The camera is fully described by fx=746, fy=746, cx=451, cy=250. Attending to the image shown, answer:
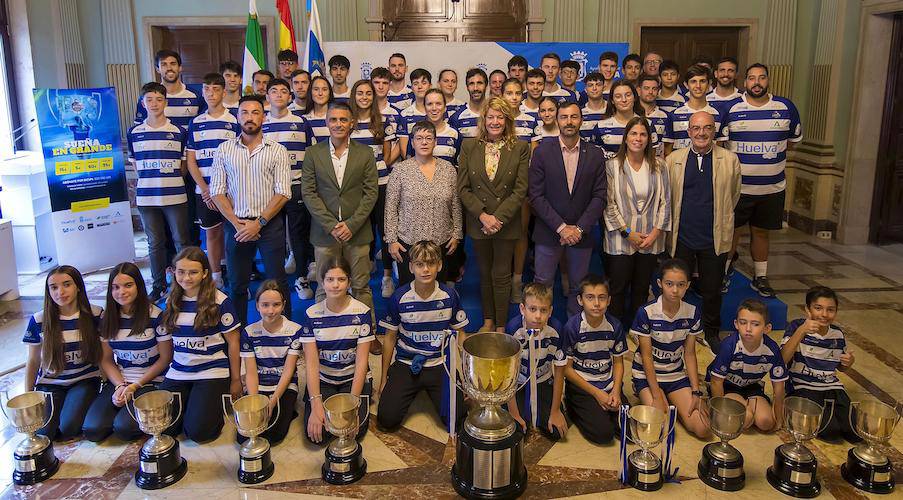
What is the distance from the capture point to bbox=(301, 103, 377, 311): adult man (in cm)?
437

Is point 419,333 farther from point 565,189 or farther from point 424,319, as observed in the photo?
point 565,189

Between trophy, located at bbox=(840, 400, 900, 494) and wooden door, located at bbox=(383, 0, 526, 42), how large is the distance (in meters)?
6.45

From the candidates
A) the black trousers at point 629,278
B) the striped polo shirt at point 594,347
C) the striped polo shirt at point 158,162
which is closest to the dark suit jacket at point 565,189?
the black trousers at point 629,278

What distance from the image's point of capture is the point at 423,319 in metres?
3.85

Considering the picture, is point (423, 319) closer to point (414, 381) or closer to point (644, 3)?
point (414, 381)

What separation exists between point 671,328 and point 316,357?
1.76m

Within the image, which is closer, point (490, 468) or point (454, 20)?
point (490, 468)

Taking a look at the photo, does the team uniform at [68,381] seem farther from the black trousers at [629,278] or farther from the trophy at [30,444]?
the black trousers at [629,278]

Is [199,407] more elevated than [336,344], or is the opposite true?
[336,344]

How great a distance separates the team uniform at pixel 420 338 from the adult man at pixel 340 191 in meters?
0.58

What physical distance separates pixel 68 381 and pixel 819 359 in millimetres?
3724

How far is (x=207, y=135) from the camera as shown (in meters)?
4.89

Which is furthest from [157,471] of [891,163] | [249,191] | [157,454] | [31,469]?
[891,163]

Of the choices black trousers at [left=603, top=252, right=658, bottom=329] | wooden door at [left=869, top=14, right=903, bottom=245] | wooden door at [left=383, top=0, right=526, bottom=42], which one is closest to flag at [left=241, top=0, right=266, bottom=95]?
wooden door at [left=383, top=0, right=526, bottom=42]
